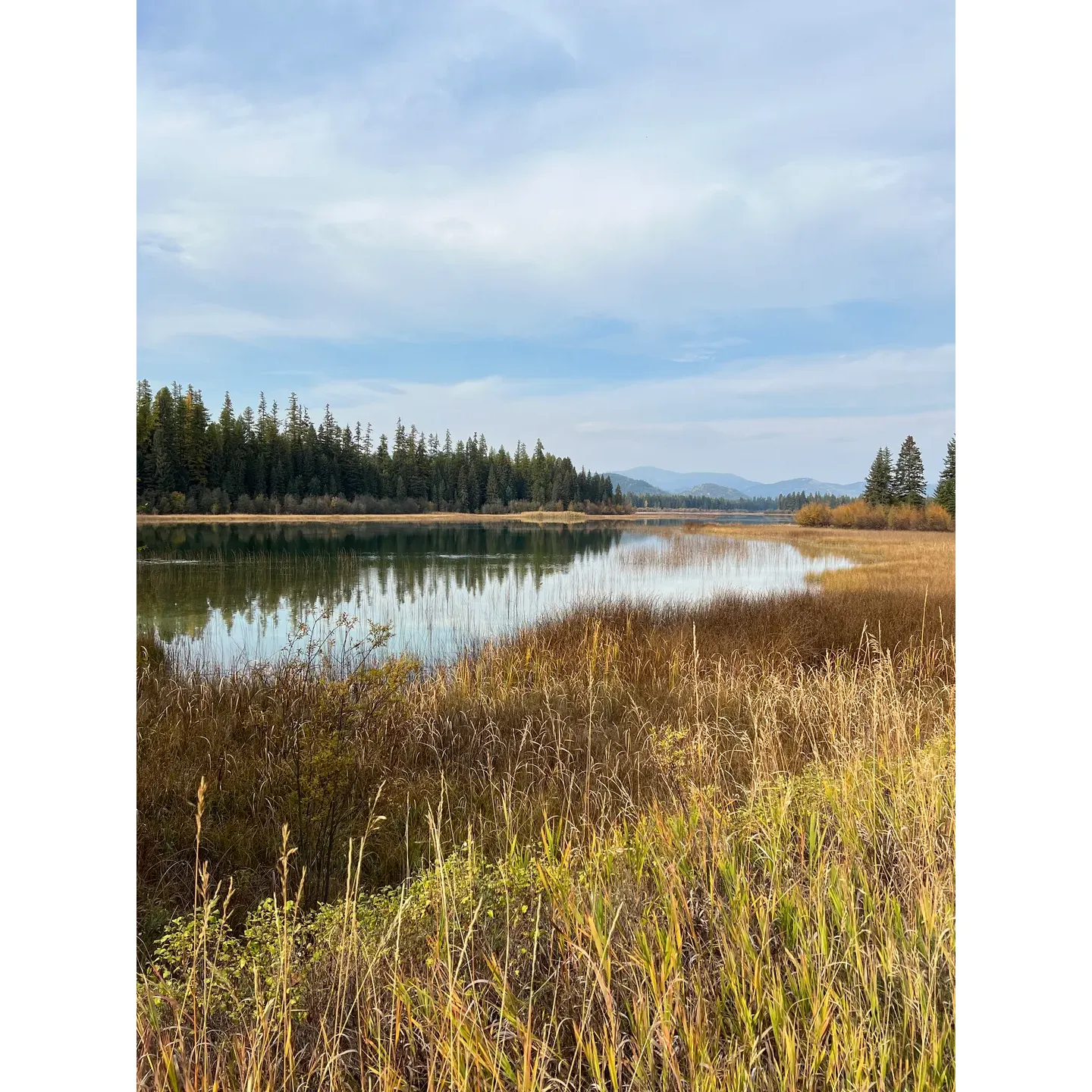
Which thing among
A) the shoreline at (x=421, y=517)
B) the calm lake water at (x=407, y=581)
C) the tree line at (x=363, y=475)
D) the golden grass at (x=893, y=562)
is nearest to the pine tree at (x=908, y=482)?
the golden grass at (x=893, y=562)

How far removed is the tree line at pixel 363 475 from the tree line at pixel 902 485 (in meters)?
5.99

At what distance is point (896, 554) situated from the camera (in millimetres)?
9266

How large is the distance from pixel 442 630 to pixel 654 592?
352cm

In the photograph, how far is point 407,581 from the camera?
12.8 m

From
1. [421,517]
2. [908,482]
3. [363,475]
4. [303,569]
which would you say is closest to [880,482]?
[908,482]

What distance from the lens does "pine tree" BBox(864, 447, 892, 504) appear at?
6738 mm

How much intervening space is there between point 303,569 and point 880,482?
1088 centimetres

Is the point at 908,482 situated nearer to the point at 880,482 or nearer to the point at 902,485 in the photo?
the point at 902,485

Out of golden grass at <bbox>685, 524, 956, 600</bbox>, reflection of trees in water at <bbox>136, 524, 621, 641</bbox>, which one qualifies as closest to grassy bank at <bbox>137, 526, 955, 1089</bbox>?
reflection of trees in water at <bbox>136, 524, 621, 641</bbox>

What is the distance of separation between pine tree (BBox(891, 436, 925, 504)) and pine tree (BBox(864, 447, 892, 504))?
7 cm

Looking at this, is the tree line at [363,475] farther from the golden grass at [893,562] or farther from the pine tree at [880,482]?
the pine tree at [880,482]
